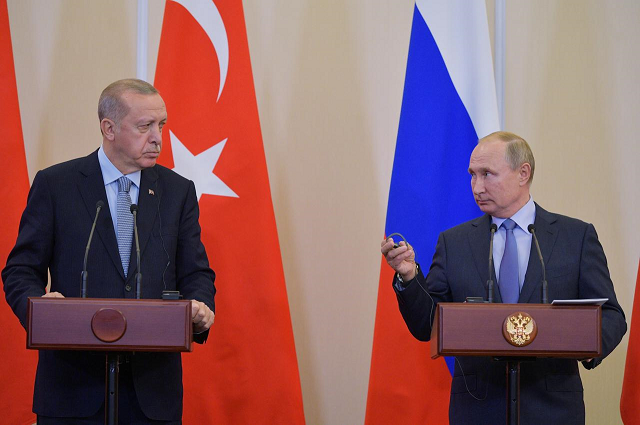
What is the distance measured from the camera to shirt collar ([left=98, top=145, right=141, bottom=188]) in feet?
8.89

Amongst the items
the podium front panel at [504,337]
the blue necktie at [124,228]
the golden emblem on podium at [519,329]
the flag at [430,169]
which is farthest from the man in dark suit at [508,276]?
the blue necktie at [124,228]

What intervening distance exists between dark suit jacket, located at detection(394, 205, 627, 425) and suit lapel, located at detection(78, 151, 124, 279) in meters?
0.98

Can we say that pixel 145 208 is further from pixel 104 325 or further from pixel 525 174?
pixel 525 174

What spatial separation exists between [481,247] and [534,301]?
0.99 ft

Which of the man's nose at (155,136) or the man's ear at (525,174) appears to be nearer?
the man's nose at (155,136)

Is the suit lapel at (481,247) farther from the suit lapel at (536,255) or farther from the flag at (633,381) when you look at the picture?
the flag at (633,381)

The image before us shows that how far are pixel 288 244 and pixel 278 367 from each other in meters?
0.83

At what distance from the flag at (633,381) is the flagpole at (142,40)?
2.67m

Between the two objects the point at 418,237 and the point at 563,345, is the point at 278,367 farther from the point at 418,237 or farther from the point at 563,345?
the point at 563,345

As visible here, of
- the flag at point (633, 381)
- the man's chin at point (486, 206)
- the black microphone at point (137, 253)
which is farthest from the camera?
the flag at point (633, 381)

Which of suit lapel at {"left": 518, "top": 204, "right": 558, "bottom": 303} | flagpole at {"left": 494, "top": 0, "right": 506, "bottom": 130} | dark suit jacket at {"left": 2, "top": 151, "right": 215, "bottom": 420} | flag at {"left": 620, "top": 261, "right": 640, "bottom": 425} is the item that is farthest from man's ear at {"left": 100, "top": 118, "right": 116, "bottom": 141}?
flag at {"left": 620, "top": 261, "right": 640, "bottom": 425}

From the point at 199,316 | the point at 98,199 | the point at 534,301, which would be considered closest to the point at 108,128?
the point at 98,199

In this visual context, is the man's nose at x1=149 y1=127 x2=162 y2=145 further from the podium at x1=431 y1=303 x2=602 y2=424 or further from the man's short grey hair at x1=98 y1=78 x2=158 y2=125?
the podium at x1=431 y1=303 x2=602 y2=424

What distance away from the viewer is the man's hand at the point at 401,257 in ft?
8.02
